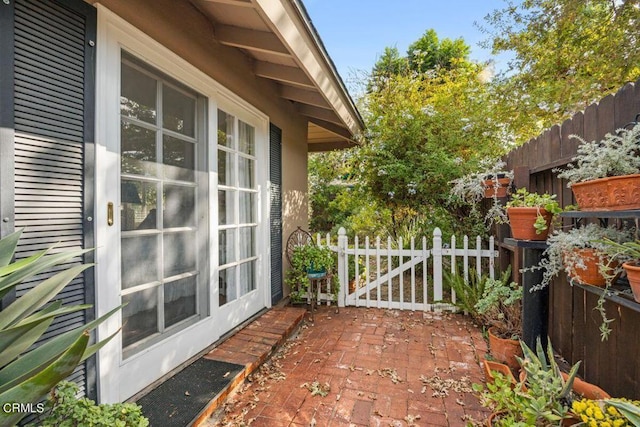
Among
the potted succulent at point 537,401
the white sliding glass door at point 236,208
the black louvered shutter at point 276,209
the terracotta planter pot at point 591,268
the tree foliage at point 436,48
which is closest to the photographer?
the potted succulent at point 537,401

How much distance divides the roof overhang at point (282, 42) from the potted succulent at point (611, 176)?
1.81 m

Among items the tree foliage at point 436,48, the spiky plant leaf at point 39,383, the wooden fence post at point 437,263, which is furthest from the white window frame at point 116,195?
the tree foliage at point 436,48

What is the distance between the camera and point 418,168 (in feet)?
14.4

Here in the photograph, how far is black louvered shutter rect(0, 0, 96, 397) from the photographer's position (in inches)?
51.2

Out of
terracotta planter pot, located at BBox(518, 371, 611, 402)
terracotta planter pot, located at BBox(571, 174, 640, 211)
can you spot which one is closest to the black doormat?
terracotta planter pot, located at BBox(518, 371, 611, 402)

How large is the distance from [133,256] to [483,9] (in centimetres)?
610

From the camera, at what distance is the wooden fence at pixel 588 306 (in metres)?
1.51

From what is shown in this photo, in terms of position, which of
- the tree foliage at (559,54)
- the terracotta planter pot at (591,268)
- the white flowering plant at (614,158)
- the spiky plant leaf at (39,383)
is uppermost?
the tree foliage at (559,54)

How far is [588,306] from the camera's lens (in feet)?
6.09

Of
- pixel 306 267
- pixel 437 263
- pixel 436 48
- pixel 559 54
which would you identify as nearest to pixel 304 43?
pixel 306 267

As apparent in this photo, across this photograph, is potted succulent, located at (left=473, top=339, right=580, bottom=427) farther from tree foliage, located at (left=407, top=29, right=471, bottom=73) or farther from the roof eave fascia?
tree foliage, located at (left=407, top=29, right=471, bottom=73)

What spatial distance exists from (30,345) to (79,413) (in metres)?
0.36

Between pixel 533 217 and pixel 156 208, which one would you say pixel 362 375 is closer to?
pixel 533 217

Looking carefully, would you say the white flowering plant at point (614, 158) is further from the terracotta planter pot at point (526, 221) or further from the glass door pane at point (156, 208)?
the glass door pane at point (156, 208)
